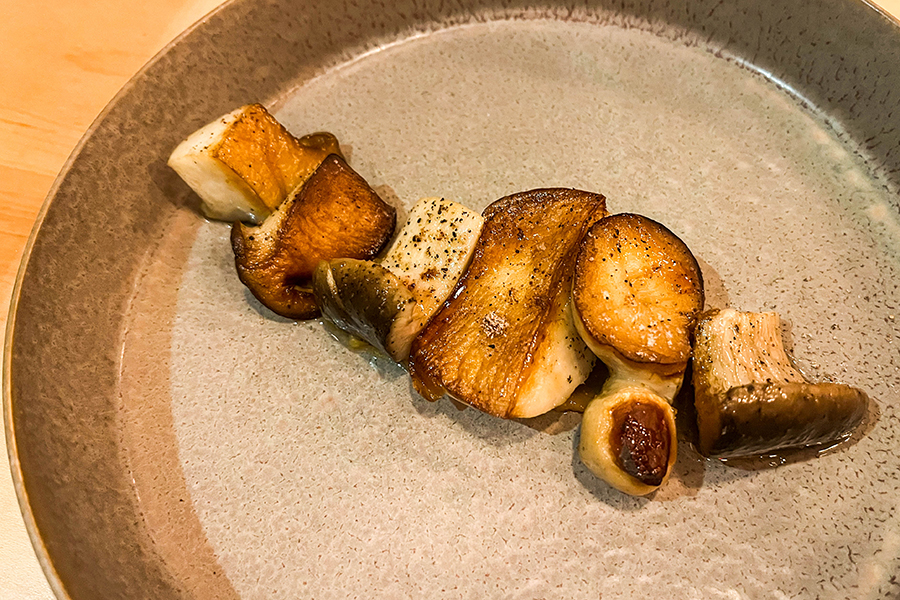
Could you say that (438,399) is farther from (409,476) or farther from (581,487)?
(581,487)

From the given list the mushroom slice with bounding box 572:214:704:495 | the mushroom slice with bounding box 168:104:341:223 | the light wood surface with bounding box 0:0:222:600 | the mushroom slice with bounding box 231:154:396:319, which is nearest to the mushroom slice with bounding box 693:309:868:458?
the mushroom slice with bounding box 572:214:704:495

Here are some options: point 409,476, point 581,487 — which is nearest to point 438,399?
point 409,476

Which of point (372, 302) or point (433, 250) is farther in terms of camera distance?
point (433, 250)

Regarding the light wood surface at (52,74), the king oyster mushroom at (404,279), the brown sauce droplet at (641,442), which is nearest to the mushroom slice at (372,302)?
the king oyster mushroom at (404,279)

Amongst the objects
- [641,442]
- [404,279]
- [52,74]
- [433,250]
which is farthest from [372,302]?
[52,74]

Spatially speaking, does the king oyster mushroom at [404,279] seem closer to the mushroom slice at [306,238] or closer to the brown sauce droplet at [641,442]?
the mushroom slice at [306,238]

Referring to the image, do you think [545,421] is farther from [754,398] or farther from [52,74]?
[52,74]
